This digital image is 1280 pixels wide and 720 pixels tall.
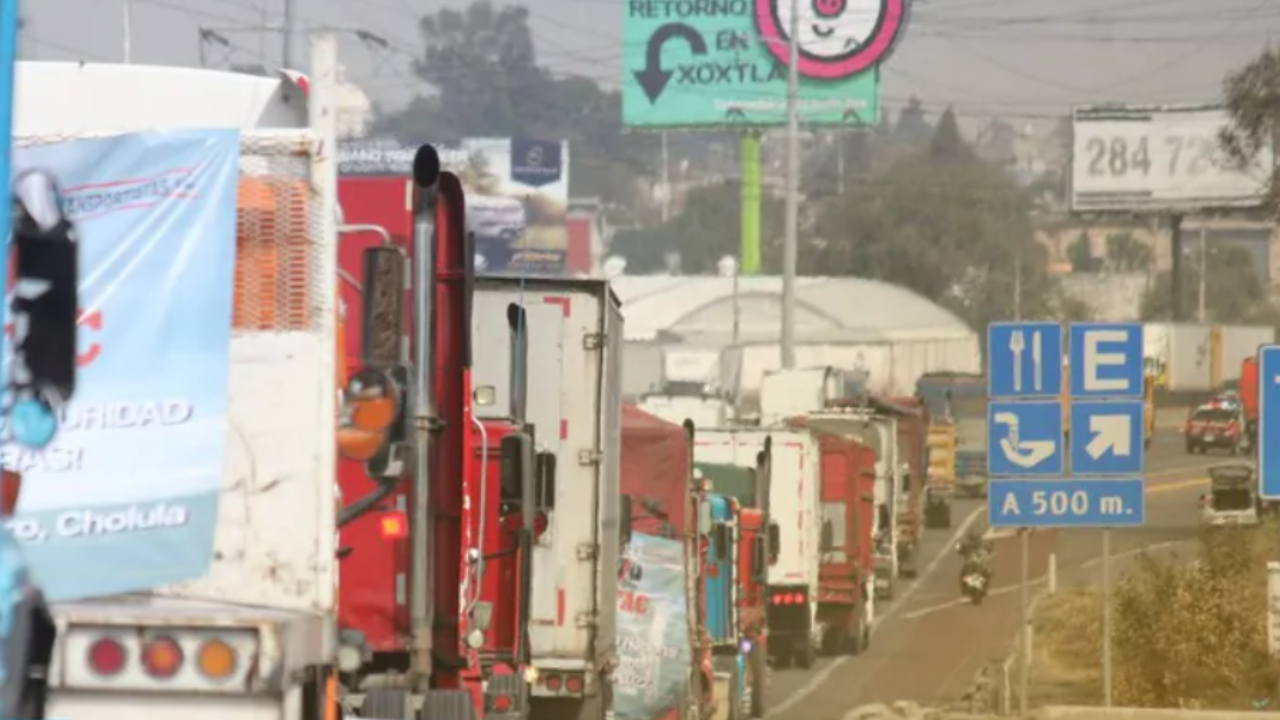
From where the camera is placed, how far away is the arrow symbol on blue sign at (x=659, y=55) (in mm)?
109875

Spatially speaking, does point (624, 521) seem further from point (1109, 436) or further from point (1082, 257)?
point (1082, 257)

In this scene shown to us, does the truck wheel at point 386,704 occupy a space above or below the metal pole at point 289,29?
below

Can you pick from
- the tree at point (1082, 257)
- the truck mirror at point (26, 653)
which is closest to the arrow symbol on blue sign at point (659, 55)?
the tree at point (1082, 257)

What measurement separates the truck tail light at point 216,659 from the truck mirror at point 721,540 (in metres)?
17.4

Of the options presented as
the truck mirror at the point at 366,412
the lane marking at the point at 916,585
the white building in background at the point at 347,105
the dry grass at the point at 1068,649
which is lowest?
the lane marking at the point at 916,585

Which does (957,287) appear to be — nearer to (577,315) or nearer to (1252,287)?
(1252,287)

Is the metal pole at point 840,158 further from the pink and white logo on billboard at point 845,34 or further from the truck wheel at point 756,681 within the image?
the truck wheel at point 756,681

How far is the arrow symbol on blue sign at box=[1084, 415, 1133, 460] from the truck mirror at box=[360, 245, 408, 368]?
36.3ft

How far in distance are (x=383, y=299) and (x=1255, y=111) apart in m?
36.6

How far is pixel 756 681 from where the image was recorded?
27.0 meters

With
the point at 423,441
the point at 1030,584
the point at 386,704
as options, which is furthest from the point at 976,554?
the point at 386,704

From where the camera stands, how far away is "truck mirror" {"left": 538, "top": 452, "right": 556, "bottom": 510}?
14.6m

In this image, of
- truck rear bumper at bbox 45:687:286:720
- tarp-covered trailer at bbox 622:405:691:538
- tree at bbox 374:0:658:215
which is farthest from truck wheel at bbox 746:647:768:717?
tree at bbox 374:0:658:215

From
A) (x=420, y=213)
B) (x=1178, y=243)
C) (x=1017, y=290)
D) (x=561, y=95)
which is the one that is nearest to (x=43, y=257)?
(x=420, y=213)
